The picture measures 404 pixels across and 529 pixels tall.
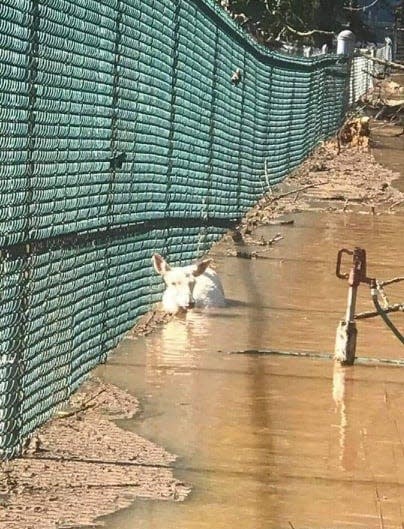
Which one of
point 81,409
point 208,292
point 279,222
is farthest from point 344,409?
point 279,222

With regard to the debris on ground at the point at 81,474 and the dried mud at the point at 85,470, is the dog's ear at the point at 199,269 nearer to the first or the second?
the dried mud at the point at 85,470

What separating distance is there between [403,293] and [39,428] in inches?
164

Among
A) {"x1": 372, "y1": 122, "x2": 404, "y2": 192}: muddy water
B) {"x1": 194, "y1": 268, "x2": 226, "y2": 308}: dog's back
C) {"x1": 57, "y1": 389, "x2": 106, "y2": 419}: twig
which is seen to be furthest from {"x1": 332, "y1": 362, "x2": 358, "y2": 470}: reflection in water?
{"x1": 372, "y1": 122, "x2": 404, "y2": 192}: muddy water

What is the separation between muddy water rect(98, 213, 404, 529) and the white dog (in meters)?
0.15

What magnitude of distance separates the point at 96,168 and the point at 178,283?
170 cm

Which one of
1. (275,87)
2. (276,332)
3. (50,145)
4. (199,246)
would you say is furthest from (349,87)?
(50,145)

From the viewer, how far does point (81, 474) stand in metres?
4.79

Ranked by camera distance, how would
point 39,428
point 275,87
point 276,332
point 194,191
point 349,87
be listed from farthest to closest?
point 349,87 → point 275,87 → point 194,191 → point 276,332 → point 39,428

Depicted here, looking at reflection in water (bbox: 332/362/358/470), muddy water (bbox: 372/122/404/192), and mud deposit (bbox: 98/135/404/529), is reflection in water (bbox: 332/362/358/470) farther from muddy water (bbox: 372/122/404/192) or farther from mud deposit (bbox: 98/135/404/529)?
muddy water (bbox: 372/122/404/192)

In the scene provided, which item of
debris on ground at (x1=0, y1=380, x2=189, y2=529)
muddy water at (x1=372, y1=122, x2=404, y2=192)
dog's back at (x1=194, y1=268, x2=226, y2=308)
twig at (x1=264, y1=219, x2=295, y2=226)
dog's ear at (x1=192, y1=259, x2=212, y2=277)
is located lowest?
debris on ground at (x1=0, y1=380, x2=189, y2=529)

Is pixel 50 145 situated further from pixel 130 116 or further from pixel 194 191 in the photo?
pixel 194 191

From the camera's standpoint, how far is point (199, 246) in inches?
422

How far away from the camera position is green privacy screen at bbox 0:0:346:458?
530 centimetres

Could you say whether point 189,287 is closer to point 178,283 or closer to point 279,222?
point 178,283
